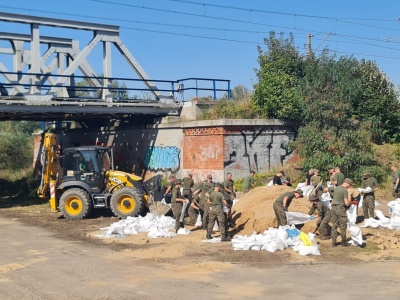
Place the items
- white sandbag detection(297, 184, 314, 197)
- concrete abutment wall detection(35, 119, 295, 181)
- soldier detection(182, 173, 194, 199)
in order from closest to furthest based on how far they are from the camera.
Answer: soldier detection(182, 173, 194, 199)
white sandbag detection(297, 184, 314, 197)
concrete abutment wall detection(35, 119, 295, 181)

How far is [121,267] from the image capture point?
40.1ft

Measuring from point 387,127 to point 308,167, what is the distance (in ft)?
18.3

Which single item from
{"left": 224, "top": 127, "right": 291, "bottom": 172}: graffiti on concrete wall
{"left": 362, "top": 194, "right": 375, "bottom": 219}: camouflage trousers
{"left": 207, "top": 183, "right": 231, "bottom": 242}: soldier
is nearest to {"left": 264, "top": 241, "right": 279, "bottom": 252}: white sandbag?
{"left": 207, "top": 183, "right": 231, "bottom": 242}: soldier

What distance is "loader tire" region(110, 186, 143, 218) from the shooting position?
19.2 meters

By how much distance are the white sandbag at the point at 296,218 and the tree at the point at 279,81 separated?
8.70 metres

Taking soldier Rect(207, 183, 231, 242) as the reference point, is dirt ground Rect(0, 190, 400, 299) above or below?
below

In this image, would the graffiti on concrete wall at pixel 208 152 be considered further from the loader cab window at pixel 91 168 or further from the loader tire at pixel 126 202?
the loader cab window at pixel 91 168

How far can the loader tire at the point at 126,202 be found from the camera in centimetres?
1919

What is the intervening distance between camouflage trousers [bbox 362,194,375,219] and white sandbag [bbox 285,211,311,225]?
236cm

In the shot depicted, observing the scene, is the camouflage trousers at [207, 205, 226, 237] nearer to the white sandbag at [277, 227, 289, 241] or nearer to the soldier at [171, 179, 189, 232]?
the white sandbag at [277, 227, 289, 241]

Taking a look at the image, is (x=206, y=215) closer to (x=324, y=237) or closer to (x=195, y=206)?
(x=195, y=206)

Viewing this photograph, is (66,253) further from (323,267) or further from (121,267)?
(323,267)

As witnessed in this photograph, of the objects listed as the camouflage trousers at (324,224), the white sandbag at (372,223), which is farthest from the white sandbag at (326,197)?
the camouflage trousers at (324,224)

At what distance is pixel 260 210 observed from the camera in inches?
635
